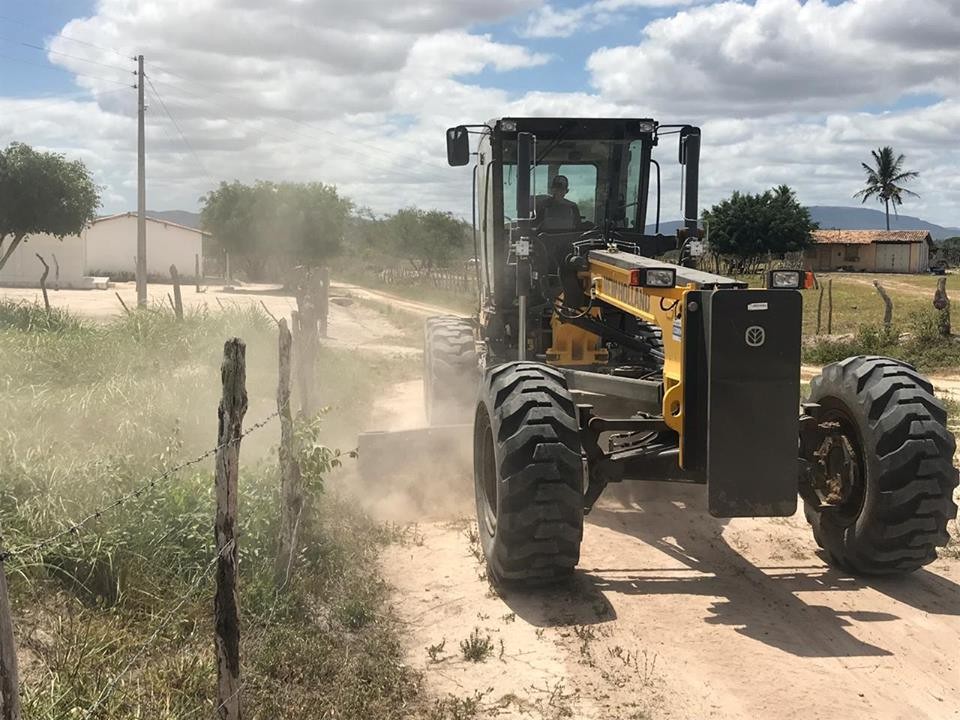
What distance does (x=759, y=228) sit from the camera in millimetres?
64938

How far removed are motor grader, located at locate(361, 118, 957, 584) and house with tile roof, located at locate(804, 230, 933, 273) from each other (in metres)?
67.5

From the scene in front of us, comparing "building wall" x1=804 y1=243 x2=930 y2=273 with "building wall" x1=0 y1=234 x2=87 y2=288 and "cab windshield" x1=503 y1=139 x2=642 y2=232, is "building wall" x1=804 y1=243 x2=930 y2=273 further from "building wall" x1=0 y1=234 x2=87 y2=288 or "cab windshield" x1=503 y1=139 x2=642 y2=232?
"cab windshield" x1=503 y1=139 x2=642 y2=232

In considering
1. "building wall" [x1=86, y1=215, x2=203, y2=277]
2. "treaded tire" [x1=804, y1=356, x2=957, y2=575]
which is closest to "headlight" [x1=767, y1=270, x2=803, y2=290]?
"treaded tire" [x1=804, y1=356, x2=957, y2=575]

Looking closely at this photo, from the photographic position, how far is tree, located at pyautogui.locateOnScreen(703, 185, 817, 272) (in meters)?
64.8

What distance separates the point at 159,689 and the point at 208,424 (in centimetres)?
569

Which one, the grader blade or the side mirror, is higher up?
the side mirror

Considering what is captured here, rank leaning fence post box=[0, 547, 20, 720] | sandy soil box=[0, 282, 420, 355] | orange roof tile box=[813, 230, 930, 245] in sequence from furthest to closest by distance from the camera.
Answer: orange roof tile box=[813, 230, 930, 245] → sandy soil box=[0, 282, 420, 355] → leaning fence post box=[0, 547, 20, 720]

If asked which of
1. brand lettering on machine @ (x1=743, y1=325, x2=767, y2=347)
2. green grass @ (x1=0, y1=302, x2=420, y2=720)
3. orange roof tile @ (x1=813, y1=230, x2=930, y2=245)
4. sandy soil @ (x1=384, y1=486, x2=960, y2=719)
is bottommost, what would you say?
sandy soil @ (x1=384, y1=486, x2=960, y2=719)

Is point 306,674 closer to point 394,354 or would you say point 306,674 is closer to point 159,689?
point 159,689

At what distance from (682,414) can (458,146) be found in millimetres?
3480

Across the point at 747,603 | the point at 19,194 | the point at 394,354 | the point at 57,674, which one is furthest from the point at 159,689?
the point at 19,194

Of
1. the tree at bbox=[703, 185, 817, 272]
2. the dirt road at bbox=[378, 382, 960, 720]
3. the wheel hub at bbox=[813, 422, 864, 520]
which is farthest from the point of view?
the tree at bbox=[703, 185, 817, 272]

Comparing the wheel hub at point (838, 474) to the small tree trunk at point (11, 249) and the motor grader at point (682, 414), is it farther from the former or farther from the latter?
the small tree trunk at point (11, 249)

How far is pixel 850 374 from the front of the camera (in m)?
6.31
